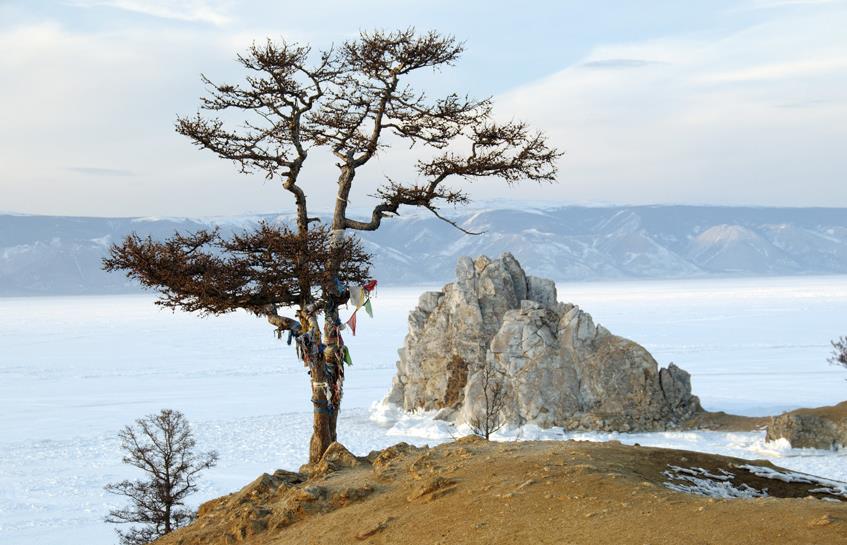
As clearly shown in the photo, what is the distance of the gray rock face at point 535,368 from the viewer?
111 feet

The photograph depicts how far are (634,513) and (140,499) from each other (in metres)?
13.0

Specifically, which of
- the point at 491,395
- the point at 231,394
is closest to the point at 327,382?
the point at 491,395

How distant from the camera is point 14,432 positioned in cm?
3609

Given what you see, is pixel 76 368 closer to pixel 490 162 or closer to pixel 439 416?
pixel 439 416

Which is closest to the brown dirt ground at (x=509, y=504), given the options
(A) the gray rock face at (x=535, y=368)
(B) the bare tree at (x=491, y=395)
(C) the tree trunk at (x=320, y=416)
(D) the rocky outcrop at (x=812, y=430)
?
(C) the tree trunk at (x=320, y=416)

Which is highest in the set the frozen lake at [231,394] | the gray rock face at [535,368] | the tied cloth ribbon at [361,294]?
the tied cloth ribbon at [361,294]

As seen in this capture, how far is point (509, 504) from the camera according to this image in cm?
963

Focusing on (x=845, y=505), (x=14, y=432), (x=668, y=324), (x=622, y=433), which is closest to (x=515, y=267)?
(x=622, y=433)

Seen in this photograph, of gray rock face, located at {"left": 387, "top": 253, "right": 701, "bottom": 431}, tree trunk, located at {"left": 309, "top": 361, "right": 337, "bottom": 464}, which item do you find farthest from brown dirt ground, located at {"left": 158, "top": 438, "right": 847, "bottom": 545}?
gray rock face, located at {"left": 387, "top": 253, "right": 701, "bottom": 431}

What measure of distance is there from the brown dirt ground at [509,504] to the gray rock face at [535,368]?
2132 cm

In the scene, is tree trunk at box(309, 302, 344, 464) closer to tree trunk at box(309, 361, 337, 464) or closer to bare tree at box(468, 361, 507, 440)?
tree trunk at box(309, 361, 337, 464)

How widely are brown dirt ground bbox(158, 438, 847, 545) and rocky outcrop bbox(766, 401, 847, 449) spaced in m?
17.9

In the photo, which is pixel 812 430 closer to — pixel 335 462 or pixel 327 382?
pixel 327 382

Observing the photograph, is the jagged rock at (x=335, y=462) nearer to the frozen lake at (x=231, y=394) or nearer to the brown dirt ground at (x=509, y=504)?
the brown dirt ground at (x=509, y=504)
